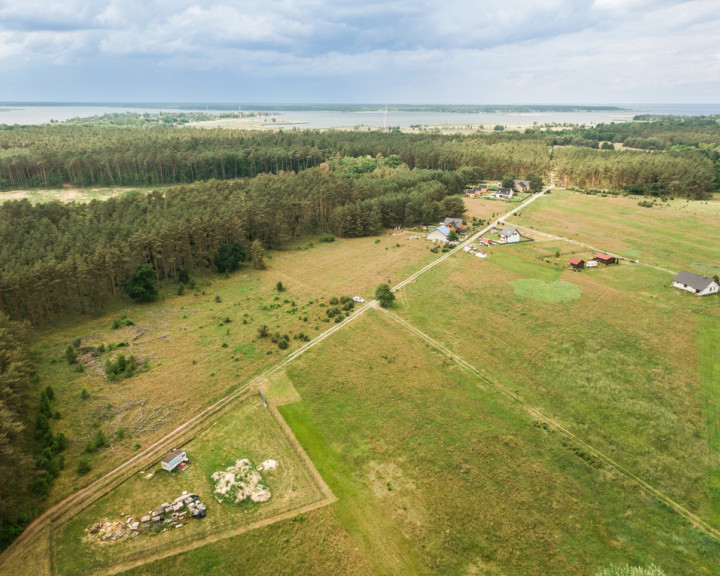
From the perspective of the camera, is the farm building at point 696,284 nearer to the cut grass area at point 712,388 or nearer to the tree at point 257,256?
the cut grass area at point 712,388

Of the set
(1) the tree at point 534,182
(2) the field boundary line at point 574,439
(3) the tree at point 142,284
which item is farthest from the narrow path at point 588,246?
(3) the tree at point 142,284

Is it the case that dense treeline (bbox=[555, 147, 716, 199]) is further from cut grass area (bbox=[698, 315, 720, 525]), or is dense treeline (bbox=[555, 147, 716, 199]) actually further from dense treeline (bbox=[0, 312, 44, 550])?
dense treeline (bbox=[0, 312, 44, 550])

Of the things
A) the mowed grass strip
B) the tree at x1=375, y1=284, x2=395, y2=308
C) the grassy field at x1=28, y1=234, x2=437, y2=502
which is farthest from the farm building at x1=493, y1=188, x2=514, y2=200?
the mowed grass strip

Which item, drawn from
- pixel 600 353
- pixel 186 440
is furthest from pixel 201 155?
pixel 600 353

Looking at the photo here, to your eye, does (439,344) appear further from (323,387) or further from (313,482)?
(313,482)

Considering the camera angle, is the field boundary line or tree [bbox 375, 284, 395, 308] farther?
tree [bbox 375, 284, 395, 308]

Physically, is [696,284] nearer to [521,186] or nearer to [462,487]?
[462,487]
